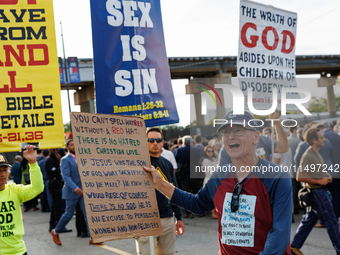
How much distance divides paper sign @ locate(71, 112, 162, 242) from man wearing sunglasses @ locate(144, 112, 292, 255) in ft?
1.81

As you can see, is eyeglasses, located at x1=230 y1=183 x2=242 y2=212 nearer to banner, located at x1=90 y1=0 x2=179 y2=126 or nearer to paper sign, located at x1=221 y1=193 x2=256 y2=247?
paper sign, located at x1=221 y1=193 x2=256 y2=247

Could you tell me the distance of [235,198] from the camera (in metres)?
2.56

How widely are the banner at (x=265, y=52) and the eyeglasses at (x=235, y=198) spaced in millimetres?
3568

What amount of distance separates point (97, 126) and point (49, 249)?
5818mm

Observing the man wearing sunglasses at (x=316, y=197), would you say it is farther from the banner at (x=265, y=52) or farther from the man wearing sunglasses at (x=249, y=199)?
the man wearing sunglasses at (x=249, y=199)

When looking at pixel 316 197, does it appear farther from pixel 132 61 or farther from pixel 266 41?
pixel 132 61

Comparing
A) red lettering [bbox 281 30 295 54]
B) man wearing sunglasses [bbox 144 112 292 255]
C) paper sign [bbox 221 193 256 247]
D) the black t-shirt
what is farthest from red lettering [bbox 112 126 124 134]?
red lettering [bbox 281 30 295 54]

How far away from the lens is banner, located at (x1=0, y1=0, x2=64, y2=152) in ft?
12.6

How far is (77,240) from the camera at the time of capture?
8.50m

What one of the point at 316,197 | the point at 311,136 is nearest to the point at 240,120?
the point at 316,197

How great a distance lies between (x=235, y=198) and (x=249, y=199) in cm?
9

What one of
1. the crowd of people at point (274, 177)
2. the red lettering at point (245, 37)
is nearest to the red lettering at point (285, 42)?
the red lettering at point (245, 37)

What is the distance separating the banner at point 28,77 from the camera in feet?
12.6

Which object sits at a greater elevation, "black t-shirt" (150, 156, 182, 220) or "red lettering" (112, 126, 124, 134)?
"red lettering" (112, 126, 124, 134)
